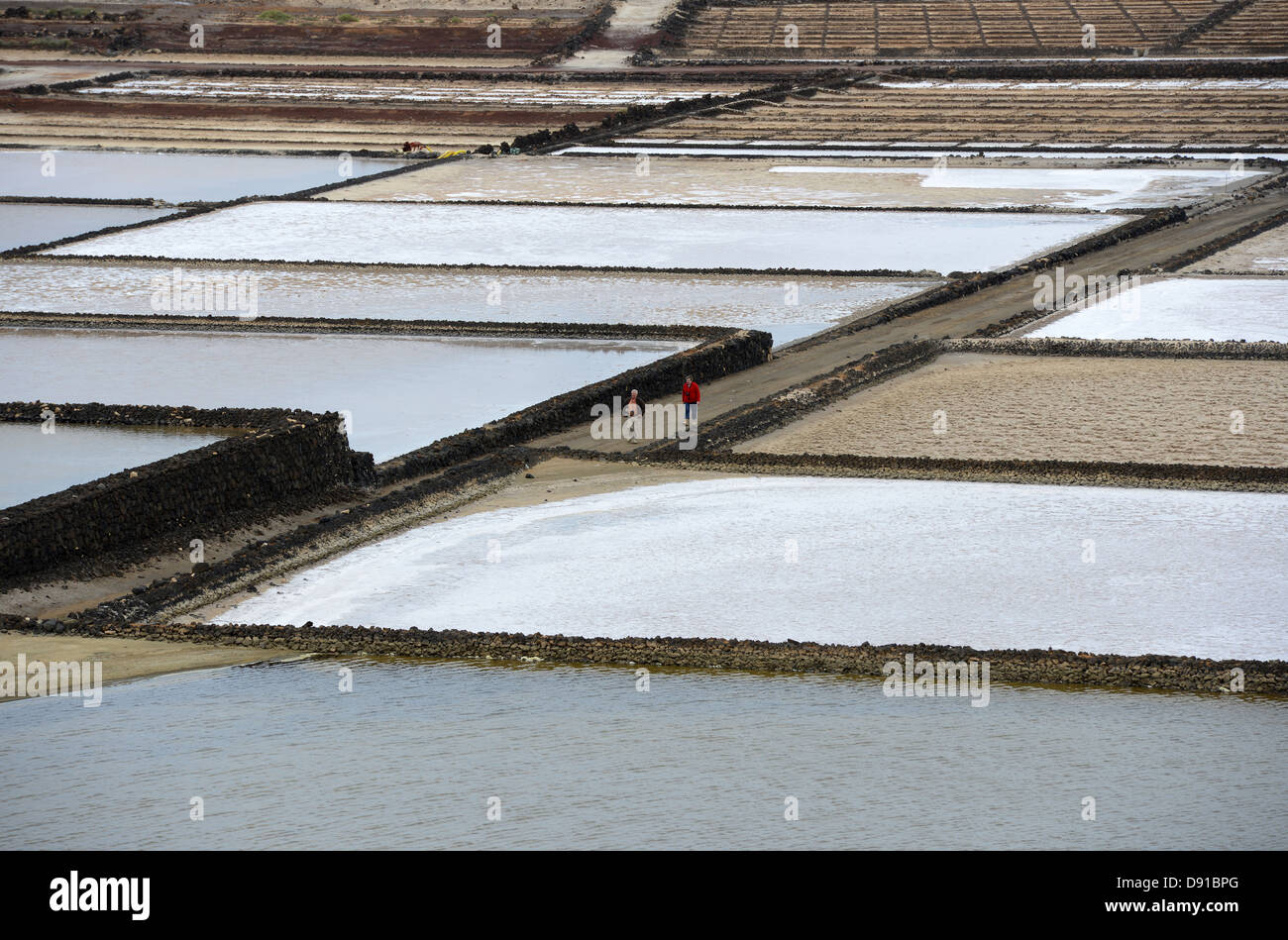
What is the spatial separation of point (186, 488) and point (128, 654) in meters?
2.66

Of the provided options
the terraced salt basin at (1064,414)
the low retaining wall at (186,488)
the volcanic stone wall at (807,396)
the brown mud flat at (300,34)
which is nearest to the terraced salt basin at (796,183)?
the volcanic stone wall at (807,396)

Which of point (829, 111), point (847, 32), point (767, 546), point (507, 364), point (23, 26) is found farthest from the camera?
point (23, 26)

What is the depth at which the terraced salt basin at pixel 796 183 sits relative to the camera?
28297 mm

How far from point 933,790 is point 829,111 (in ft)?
113

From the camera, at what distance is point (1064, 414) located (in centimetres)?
1518

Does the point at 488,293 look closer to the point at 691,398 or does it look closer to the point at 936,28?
the point at 691,398

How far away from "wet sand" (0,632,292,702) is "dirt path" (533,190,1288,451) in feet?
17.0

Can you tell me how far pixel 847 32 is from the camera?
55531 millimetres

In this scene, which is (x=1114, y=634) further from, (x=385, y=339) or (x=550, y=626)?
(x=385, y=339)

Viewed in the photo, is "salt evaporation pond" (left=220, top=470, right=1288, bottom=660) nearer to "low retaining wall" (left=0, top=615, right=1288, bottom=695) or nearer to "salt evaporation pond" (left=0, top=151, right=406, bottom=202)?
"low retaining wall" (left=0, top=615, right=1288, bottom=695)

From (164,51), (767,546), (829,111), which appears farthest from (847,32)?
(767,546)

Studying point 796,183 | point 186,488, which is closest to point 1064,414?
point 186,488

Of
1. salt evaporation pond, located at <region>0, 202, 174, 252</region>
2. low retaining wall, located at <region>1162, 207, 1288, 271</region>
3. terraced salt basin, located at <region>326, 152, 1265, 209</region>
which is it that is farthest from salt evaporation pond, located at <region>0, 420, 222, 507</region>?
terraced salt basin, located at <region>326, 152, 1265, 209</region>

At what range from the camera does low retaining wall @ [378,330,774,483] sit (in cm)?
1388
